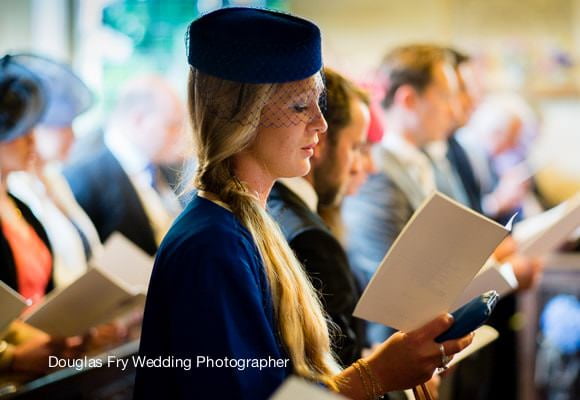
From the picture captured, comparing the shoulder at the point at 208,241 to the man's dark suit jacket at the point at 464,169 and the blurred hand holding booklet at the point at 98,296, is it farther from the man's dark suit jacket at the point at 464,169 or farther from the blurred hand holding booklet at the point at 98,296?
the man's dark suit jacket at the point at 464,169

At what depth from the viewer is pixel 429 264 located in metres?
1.85

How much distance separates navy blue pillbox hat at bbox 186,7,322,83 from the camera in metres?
1.75

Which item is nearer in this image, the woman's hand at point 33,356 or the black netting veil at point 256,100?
the black netting veil at point 256,100

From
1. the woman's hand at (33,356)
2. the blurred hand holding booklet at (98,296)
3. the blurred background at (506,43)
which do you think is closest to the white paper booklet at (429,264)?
the blurred hand holding booklet at (98,296)

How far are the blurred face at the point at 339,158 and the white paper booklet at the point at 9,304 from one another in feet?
2.83

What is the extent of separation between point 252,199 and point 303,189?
72 centimetres

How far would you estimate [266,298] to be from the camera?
1716 millimetres

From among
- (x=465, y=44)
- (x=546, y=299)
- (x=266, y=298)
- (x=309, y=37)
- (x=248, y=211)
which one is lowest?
(x=546, y=299)

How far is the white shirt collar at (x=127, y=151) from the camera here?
4.16 metres

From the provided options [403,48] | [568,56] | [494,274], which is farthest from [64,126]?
[568,56]

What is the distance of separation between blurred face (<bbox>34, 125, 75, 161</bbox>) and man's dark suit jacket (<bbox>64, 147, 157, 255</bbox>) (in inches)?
7.9

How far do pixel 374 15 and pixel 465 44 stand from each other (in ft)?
2.33

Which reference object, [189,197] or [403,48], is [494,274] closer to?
[189,197]

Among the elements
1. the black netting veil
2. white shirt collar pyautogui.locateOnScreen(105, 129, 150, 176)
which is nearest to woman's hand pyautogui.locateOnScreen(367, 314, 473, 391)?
the black netting veil
